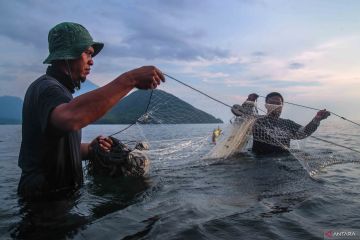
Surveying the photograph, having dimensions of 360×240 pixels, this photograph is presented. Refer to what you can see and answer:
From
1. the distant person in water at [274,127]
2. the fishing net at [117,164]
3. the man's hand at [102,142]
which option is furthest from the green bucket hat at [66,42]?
the distant person in water at [274,127]

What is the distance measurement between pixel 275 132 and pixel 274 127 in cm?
23

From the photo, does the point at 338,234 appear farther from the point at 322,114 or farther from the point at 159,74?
the point at 322,114

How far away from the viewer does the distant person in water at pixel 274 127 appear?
11328mm

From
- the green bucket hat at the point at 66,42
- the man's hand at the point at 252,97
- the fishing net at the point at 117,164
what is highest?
the man's hand at the point at 252,97

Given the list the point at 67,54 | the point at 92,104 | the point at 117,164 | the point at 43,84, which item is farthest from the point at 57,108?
the point at 117,164

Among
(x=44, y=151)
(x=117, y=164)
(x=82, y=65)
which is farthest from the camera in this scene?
(x=117, y=164)

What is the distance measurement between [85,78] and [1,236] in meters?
1.83

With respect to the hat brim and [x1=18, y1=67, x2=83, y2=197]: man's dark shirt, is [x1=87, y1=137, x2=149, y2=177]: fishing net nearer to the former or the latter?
[x1=18, y1=67, x2=83, y2=197]: man's dark shirt

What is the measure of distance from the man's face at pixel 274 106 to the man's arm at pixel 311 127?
1.09 m

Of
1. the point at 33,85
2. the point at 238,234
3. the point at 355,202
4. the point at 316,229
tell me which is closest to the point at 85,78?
the point at 33,85

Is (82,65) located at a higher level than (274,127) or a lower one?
higher

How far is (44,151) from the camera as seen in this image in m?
3.30

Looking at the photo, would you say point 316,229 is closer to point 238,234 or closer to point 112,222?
point 238,234

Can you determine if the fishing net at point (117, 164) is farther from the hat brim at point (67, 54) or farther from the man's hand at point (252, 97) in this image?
the man's hand at point (252, 97)
